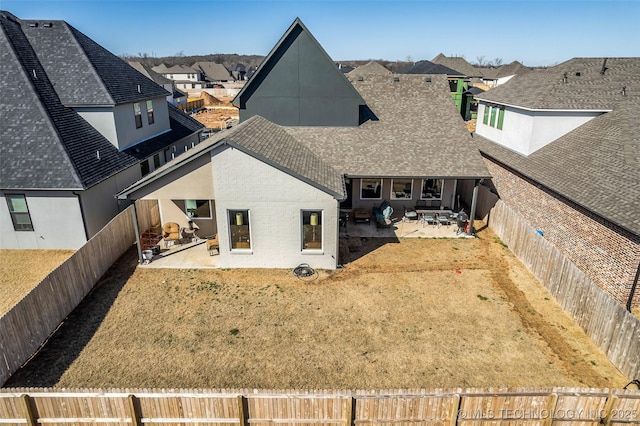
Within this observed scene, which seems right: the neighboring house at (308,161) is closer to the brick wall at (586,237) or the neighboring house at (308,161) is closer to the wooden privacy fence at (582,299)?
the brick wall at (586,237)

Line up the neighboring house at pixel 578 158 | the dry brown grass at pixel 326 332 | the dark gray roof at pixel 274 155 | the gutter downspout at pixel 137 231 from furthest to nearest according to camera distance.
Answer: the gutter downspout at pixel 137 231, the dark gray roof at pixel 274 155, the neighboring house at pixel 578 158, the dry brown grass at pixel 326 332

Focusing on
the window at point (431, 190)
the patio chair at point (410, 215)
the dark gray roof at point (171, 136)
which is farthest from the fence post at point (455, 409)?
the dark gray roof at point (171, 136)

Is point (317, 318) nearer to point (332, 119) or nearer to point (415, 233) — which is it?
point (415, 233)

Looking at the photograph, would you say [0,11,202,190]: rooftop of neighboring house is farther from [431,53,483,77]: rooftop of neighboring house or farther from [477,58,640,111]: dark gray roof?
[431,53,483,77]: rooftop of neighboring house

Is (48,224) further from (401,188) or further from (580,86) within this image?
(580,86)

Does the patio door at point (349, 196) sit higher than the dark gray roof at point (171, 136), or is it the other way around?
the dark gray roof at point (171, 136)
